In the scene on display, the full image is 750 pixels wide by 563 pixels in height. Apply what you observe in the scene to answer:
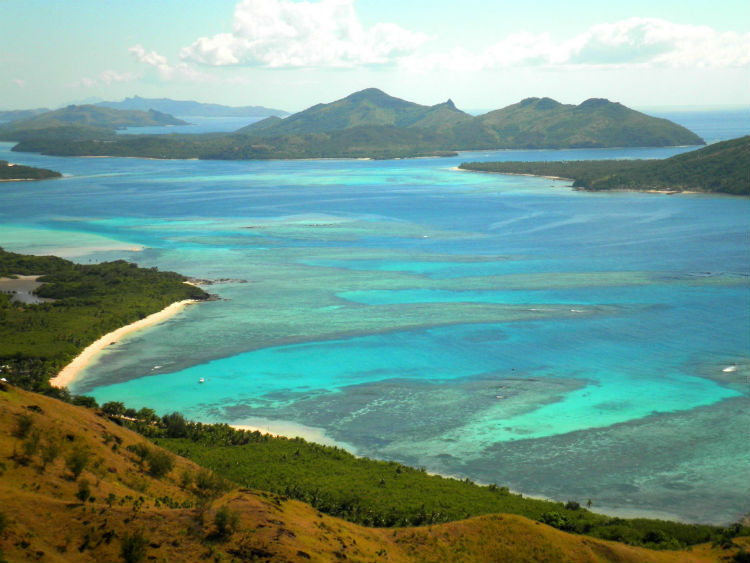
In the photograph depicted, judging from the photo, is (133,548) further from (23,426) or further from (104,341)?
(104,341)

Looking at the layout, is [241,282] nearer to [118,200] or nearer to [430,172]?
[118,200]

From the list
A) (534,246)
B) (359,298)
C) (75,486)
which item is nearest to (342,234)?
(534,246)

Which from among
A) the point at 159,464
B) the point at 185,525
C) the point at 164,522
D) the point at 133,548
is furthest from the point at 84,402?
the point at 133,548

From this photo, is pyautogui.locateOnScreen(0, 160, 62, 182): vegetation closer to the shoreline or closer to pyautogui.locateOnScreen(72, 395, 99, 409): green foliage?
the shoreline

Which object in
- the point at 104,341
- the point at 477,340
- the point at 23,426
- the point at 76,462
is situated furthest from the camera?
the point at 104,341

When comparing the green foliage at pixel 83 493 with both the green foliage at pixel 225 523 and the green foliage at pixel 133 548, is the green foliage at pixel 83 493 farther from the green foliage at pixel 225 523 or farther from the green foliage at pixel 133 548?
the green foliage at pixel 225 523

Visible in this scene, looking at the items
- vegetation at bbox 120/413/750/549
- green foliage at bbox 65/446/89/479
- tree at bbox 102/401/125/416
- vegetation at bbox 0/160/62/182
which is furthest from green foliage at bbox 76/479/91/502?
vegetation at bbox 0/160/62/182

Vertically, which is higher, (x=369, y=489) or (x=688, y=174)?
(x=688, y=174)
